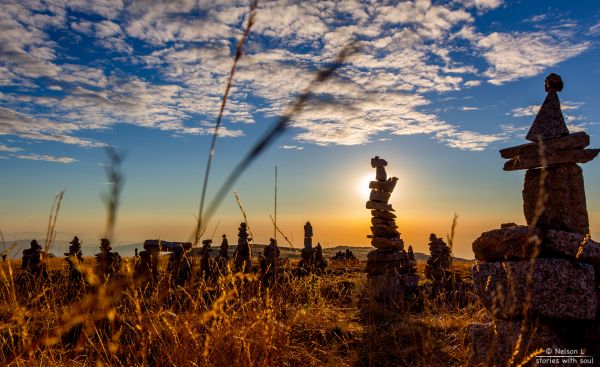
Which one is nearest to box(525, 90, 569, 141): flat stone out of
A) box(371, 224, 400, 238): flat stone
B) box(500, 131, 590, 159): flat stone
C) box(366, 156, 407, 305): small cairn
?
box(500, 131, 590, 159): flat stone

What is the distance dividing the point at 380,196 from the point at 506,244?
31.0ft

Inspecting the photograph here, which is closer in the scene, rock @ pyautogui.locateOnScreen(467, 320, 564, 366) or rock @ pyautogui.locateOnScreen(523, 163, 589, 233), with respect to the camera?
rock @ pyautogui.locateOnScreen(467, 320, 564, 366)

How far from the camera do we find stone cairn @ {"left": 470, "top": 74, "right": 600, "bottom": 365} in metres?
4.88

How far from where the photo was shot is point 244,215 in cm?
240

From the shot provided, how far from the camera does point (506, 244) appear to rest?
5.40 meters

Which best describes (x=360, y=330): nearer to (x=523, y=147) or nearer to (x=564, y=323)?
(x=564, y=323)

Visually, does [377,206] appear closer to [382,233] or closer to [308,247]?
[382,233]

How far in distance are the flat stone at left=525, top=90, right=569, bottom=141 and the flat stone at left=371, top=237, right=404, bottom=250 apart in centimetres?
891

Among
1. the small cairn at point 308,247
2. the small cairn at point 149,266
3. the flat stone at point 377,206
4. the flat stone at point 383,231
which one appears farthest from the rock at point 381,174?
the small cairn at point 149,266

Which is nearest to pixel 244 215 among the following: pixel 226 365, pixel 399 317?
pixel 226 365

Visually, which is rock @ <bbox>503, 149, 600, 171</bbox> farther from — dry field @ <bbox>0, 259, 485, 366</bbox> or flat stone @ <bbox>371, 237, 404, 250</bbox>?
flat stone @ <bbox>371, 237, 404, 250</bbox>

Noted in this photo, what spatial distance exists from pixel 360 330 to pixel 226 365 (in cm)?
409

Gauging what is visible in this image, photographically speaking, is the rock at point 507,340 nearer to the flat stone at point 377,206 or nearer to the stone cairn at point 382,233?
the stone cairn at point 382,233

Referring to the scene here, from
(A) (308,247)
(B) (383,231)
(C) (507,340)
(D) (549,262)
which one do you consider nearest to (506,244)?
(D) (549,262)
